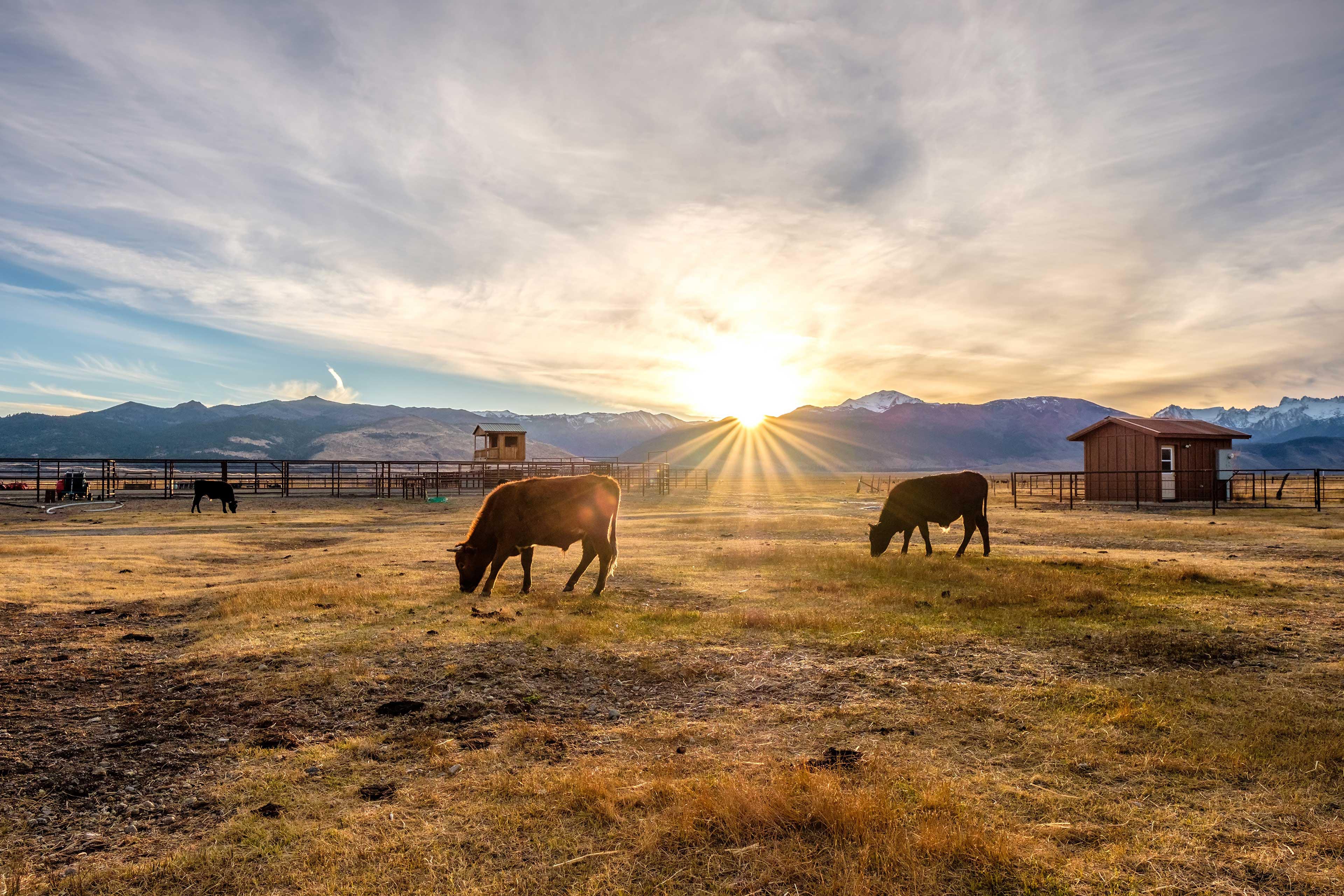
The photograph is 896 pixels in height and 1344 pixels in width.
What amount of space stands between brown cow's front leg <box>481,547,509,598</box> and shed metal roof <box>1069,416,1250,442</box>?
35.3 m

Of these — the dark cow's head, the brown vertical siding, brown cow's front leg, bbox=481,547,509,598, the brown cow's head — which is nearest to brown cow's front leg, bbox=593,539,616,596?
brown cow's front leg, bbox=481,547,509,598

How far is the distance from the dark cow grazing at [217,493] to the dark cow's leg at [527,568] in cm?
2854

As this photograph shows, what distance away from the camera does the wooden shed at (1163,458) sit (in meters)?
37.0

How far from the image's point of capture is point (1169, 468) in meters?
37.2

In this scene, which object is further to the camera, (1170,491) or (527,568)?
(1170,491)

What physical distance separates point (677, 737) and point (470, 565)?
755cm

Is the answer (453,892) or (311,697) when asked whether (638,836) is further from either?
(311,697)

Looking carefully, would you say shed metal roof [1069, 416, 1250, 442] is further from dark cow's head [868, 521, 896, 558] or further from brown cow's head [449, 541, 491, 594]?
brown cow's head [449, 541, 491, 594]

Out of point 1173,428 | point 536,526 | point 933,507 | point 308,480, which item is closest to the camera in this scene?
point 536,526

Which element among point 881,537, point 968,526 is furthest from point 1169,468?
point 881,537

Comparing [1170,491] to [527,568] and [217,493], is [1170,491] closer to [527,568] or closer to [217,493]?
[527,568]

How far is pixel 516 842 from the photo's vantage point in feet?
13.1

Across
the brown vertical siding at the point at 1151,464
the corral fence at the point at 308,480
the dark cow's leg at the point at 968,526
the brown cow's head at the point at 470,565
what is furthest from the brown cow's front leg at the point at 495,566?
the brown vertical siding at the point at 1151,464

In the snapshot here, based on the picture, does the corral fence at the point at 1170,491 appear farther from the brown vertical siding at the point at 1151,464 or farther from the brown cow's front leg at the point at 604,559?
the brown cow's front leg at the point at 604,559
